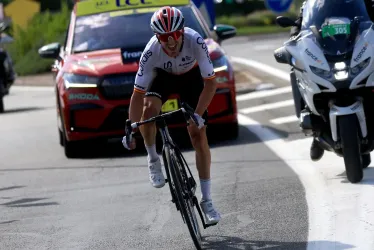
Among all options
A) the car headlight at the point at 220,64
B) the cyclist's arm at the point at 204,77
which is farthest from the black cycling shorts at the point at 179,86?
the car headlight at the point at 220,64

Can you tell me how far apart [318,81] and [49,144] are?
6240 mm

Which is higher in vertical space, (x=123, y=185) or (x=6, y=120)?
(x=123, y=185)

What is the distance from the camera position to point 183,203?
8.02m

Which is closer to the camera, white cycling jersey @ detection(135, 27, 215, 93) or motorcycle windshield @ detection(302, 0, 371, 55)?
white cycling jersey @ detection(135, 27, 215, 93)

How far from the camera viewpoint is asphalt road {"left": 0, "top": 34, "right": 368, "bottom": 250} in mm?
8492

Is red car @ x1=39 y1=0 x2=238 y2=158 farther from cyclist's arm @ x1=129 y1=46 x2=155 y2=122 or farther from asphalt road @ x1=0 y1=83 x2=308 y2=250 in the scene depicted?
cyclist's arm @ x1=129 y1=46 x2=155 y2=122

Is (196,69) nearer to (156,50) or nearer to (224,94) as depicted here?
(156,50)

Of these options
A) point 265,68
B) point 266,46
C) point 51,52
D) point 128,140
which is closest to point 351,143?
point 128,140

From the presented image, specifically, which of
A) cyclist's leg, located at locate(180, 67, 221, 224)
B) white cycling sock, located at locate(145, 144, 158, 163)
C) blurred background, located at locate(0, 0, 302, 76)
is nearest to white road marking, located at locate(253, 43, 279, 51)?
blurred background, located at locate(0, 0, 302, 76)

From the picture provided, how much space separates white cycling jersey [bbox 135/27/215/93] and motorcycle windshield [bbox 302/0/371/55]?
192 cm

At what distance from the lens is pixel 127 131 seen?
8.29 metres

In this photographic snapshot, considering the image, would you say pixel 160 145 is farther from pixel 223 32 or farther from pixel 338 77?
pixel 338 77

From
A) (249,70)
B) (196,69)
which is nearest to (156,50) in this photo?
(196,69)

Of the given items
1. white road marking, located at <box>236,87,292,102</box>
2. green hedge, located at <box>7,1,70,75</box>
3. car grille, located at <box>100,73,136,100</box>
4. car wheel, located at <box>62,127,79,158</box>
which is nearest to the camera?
car grille, located at <box>100,73,136,100</box>
